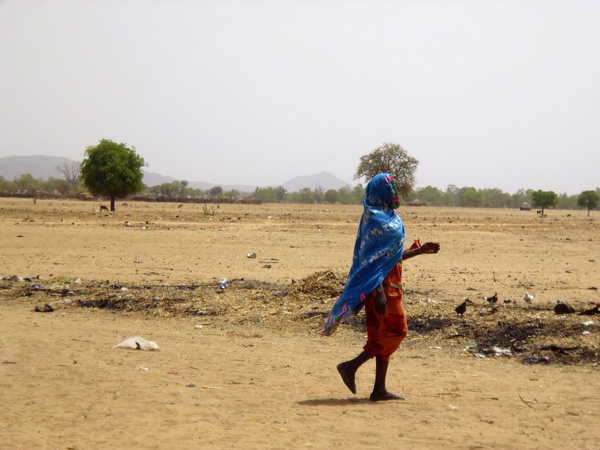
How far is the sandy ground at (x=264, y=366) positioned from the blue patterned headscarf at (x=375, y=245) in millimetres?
964

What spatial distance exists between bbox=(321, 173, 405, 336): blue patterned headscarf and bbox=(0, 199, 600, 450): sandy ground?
38.0 inches

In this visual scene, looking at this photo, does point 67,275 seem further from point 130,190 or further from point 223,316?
point 130,190

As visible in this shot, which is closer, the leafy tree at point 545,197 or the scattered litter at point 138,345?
the scattered litter at point 138,345

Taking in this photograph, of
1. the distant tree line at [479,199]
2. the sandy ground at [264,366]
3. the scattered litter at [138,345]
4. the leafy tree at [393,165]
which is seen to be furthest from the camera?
the distant tree line at [479,199]

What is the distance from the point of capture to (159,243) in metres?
17.8

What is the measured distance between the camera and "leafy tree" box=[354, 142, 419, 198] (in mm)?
48562

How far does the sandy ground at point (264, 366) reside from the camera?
4.51 metres

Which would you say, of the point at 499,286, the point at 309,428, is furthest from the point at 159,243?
the point at 309,428

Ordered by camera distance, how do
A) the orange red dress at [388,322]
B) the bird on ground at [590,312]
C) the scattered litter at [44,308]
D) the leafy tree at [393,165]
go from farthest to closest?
the leafy tree at [393,165]
the scattered litter at [44,308]
the bird on ground at [590,312]
the orange red dress at [388,322]

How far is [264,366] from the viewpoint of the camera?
21.5 ft

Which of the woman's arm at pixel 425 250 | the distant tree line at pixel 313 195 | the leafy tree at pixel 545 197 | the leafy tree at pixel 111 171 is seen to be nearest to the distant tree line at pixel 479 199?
the distant tree line at pixel 313 195

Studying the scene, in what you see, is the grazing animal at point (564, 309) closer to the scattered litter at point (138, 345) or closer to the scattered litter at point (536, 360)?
the scattered litter at point (536, 360)

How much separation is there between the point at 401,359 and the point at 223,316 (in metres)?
3.22

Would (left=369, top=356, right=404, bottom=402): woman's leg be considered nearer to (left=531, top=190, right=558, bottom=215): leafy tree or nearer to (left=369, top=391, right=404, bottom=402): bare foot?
(left=369, top=391, right=404, bottom=402): bare foot
